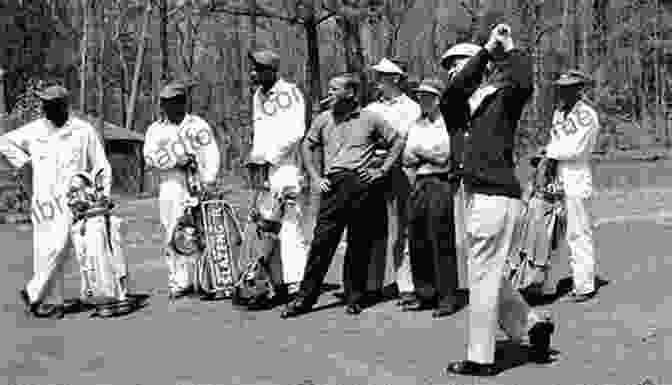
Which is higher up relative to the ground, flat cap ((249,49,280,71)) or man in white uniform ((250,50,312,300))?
flat cap ((249,49,280,71))

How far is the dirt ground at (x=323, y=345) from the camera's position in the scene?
6.50 metres

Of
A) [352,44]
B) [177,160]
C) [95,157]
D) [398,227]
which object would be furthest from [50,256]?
[352,44]

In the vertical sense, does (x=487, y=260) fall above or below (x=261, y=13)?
below

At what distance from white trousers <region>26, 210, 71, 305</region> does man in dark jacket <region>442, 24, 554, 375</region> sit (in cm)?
478

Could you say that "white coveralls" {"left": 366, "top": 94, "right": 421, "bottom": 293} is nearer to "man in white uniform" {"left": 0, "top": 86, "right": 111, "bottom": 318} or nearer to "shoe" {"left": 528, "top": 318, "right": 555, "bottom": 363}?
"shoe" {"left": 528, "top": 318, "right": 555, "bottom": 363}

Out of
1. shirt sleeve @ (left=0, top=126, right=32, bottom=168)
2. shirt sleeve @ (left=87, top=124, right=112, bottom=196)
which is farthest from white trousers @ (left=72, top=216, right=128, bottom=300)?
shirt sleeve @ (left=0, top=126, right=32, bottom=168)

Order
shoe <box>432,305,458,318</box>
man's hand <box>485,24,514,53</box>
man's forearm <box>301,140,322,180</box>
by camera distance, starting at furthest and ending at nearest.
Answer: man's forearm <box>301,140,322,180</box> < shoe <box>432,305,458,318</box> < man's hand <box>485,24,514,53</box>

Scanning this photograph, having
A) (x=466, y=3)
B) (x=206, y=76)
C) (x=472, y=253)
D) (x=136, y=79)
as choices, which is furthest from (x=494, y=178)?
(x=206, y=76)

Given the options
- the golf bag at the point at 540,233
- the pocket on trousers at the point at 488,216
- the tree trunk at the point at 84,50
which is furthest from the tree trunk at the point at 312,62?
the tree trunk at the point at 84,50

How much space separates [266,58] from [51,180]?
8.32 ft

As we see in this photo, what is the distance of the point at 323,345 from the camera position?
296 inches

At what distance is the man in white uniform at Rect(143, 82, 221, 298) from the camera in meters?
9.80

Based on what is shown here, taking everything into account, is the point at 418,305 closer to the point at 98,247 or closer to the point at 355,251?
the point at 355,251

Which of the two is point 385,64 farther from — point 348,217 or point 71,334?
point 71,334
